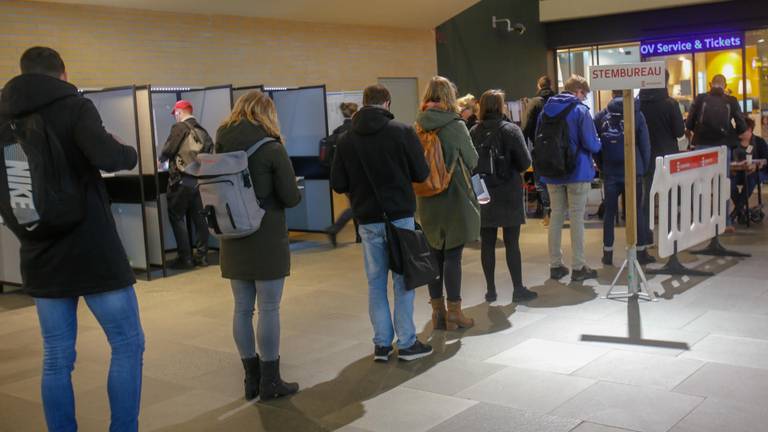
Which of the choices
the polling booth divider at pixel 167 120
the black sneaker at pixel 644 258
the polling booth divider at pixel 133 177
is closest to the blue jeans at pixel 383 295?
the black sneaker at pixel 644 258

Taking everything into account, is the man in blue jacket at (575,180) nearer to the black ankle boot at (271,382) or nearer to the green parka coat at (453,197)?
the green parka coat at (453,197)

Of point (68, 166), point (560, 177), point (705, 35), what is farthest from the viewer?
point (705, 35)

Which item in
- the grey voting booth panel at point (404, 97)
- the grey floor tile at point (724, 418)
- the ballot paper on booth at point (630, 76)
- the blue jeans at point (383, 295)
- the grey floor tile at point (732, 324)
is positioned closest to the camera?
the grey floor tile at point (724, 418)

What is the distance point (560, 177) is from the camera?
22.5 ft

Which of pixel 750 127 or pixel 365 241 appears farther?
pixel 750 127

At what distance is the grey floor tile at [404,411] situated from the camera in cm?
400

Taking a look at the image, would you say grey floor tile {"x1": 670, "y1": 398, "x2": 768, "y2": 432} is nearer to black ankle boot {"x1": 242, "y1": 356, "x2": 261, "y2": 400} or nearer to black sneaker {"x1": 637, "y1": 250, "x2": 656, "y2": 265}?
black ankle boot {"x1": 242, "y1": 356, "x2": 261, "y2": 400}

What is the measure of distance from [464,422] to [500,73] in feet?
40.8

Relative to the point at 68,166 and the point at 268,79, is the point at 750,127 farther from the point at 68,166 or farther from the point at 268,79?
the point at 68,166

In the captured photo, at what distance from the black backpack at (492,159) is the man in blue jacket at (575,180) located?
866mm

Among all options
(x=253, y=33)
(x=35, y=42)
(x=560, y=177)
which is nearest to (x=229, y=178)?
(x=560, y=177)

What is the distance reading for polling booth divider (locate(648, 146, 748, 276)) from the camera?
6.65 meters

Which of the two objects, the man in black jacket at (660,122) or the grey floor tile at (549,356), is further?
the man in black jacket at (660,122)

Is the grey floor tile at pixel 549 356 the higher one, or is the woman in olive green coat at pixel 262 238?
the woman in olive green coat at pixel 262 238
